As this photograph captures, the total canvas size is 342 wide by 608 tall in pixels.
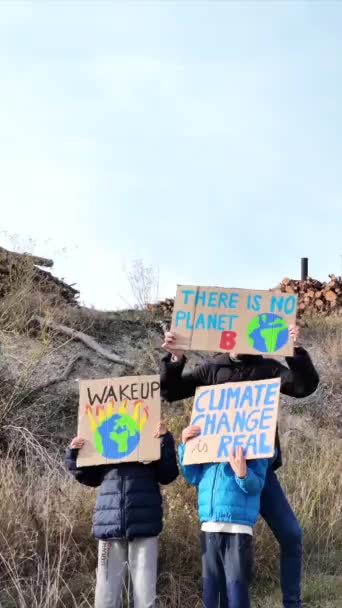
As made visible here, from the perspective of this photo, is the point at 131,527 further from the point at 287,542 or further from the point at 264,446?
the point at 287,542

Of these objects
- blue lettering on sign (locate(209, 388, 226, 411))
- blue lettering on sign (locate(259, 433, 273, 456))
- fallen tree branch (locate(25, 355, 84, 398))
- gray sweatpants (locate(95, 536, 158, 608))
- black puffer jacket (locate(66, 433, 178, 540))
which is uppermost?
fallen tree branch (locate(25, 355, 84, 398))

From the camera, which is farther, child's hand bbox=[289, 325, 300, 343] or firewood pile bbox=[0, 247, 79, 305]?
firewood pile bbox=[0, 247, 79, 305]

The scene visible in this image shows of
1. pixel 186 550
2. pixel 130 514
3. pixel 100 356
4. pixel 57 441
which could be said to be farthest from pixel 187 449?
pixel 100 356

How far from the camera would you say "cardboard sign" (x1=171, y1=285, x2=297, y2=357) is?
4.43 metres

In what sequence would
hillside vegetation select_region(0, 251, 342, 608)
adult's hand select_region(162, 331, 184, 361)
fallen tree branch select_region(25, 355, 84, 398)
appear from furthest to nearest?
fallen tree branch select_region(25, 355, 84, 398) → hillside vegetation select_region(0, 251, 342, 608) → adult's hand select_region(162, 331, 184, 361)

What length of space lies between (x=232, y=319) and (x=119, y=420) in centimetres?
91

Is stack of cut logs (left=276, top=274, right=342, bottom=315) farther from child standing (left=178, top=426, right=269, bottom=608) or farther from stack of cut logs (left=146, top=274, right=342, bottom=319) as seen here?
child standing (left=178, top=426, right=269, bottom=608)

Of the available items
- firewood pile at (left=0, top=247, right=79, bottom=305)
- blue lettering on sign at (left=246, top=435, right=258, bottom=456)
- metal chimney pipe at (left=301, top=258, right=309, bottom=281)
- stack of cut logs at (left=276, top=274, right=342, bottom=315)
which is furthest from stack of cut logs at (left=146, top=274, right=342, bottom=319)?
blue lettering on sign at (left=246, top=435, right=258, bottom=456)

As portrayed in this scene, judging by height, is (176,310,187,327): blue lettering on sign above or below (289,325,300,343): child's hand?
above

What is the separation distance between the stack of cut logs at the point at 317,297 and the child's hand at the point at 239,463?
363 inches

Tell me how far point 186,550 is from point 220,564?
1203mm

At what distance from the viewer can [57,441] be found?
26.7 feet

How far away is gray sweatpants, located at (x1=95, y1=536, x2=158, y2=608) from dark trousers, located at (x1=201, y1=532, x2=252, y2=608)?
11.6 inches

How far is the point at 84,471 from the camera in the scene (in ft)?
14.4
